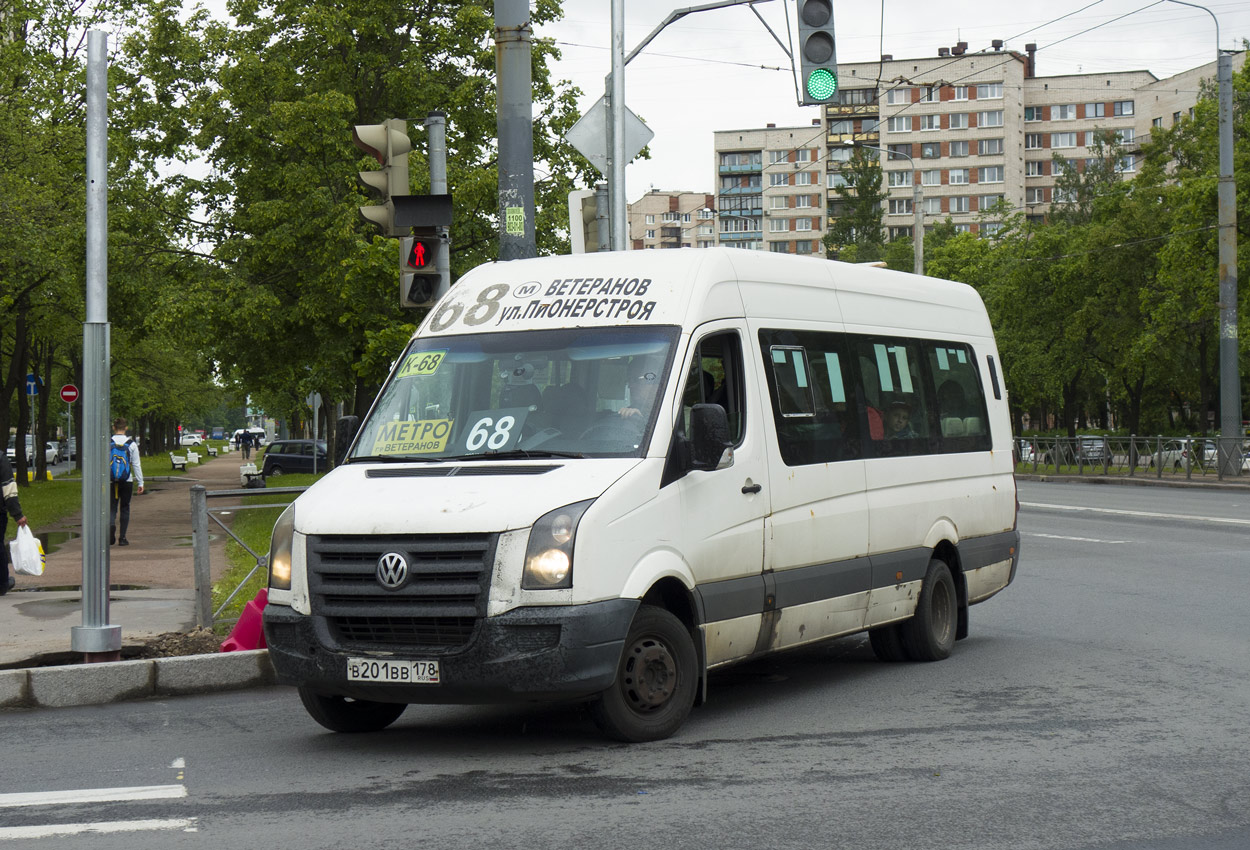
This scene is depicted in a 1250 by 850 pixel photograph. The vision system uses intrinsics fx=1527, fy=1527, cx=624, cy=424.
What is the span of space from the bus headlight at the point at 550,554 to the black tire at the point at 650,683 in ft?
1.60

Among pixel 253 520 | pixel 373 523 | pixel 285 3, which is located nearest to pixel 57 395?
pixel 285 3

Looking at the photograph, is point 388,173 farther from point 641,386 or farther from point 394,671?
point 394,671

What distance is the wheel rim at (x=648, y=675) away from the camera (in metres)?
7.09

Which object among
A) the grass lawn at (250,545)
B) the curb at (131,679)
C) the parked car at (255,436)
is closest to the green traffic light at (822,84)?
the grass lawn at (250,545)

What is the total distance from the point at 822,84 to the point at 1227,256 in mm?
26279

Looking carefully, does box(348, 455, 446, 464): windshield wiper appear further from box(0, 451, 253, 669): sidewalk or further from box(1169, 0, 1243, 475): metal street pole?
box(1169, 0, 1243, 475): metal street pole

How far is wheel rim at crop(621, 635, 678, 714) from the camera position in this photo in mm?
7090

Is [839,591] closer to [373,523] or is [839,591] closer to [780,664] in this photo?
[780,664]

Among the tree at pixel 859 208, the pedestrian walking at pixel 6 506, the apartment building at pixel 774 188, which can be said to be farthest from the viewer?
the apartment building at pixel 774 188

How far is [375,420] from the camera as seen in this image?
8.10 meters

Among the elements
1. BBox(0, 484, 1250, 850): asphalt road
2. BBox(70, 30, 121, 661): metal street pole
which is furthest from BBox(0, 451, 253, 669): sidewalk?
BBox(0, 484, 1250, 850): asphalt road

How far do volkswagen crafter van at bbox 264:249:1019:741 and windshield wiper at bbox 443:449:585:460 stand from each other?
20mm

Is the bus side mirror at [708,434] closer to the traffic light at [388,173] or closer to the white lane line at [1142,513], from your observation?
the traffic light at [388,173]

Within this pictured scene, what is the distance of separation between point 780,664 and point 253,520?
13.1ft
